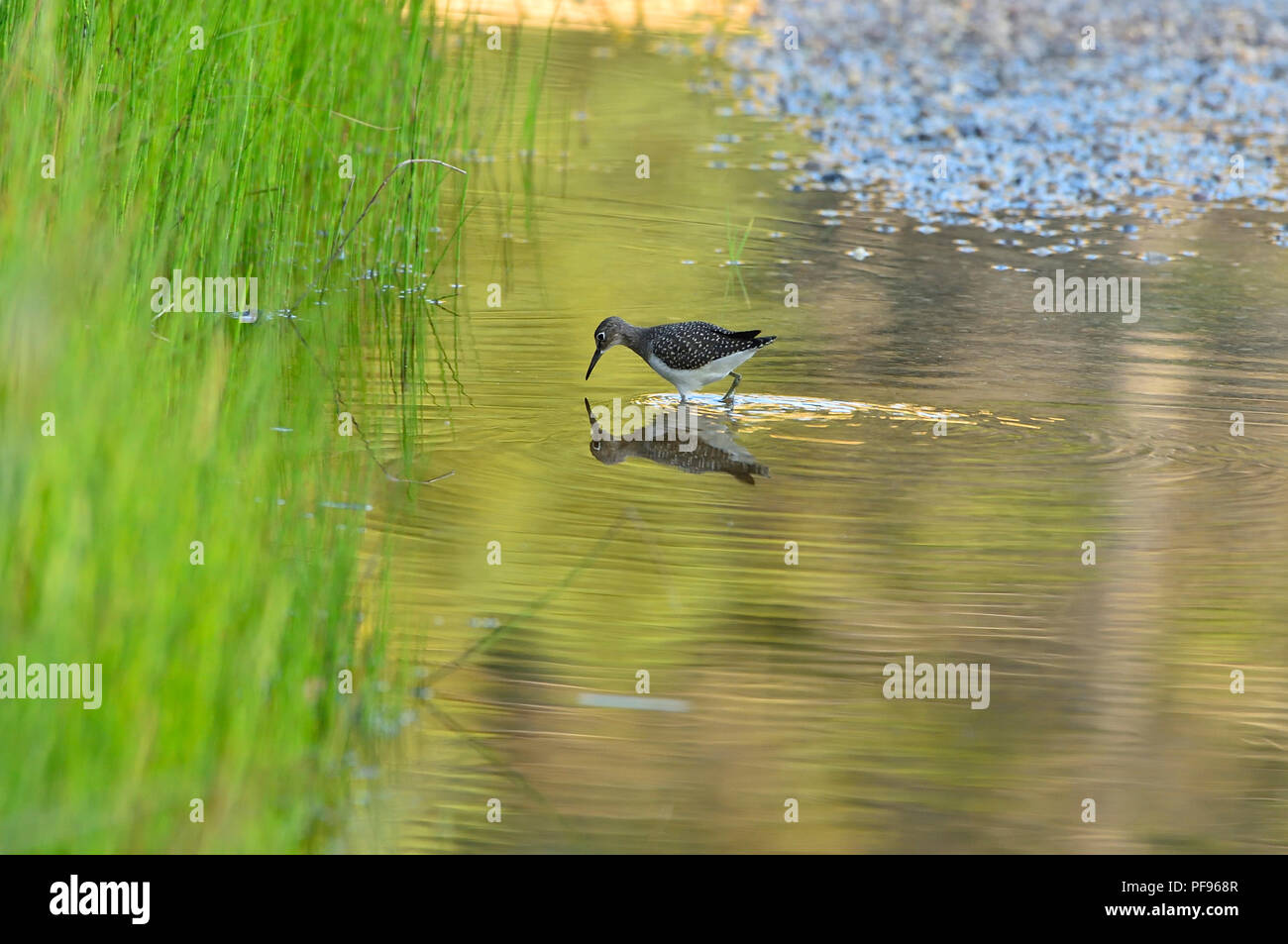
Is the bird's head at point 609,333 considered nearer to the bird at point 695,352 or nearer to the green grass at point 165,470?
the bird at point 695,352

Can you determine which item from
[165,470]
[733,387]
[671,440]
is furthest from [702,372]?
[165,470]

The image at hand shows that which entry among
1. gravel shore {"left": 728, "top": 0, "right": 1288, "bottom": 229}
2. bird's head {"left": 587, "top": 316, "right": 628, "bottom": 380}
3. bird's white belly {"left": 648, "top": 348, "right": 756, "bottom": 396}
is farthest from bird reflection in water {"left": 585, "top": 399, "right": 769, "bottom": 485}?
gravel shore {"left": 728, "top": 0, "right": 1288, "bottom": 229}

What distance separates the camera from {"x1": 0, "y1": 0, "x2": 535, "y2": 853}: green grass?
4.26 metres

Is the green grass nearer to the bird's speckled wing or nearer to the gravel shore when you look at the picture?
the bird's speckled wing

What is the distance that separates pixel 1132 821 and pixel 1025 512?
2.52 metres

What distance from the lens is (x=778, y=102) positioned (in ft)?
58.6

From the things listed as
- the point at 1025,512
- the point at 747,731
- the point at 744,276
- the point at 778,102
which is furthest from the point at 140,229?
the point at 778,102

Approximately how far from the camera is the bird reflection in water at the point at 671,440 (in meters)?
8.02

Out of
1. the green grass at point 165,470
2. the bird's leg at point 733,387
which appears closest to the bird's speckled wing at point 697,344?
the bird's leg at point 733,387

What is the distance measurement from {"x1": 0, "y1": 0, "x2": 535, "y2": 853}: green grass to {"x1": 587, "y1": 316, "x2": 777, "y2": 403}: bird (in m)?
1.18

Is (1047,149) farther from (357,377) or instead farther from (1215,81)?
(357,377)

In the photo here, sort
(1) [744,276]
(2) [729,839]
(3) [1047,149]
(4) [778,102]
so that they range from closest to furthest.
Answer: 1. (2) [729,839]
2. (1) [744,276]
3. (3) [1047,149]
4. (4) [778,102]

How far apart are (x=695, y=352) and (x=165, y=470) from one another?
4205 millimetres

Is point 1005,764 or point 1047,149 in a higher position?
point 1047,149
